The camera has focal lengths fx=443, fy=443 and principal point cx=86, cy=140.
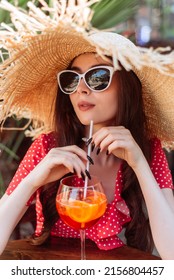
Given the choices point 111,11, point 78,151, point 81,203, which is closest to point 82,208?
point 81,203

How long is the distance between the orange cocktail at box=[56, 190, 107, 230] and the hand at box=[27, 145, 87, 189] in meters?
0.11

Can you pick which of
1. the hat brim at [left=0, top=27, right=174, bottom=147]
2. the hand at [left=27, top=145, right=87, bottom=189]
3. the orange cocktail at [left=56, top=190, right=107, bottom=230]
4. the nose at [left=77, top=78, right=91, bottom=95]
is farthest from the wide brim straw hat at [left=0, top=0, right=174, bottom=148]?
the orange cocktail at [left=56, top=190, right=107, bottom=230]

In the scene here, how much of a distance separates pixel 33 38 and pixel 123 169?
0.61 m

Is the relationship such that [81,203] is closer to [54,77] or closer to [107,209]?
[107,209]

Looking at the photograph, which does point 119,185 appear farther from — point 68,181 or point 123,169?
point 68,181

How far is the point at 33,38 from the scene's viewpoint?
4.75 ft

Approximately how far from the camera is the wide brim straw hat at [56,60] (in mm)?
1276

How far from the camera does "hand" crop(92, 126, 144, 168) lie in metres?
1.42

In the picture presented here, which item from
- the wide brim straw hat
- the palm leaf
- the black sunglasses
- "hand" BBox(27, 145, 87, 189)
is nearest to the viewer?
the wide brim straw hat

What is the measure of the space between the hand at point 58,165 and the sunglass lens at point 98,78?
23cm

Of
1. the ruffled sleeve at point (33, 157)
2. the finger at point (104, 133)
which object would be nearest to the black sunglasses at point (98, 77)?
the finger at point (104, 133)

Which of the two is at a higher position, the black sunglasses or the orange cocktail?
the black sunglasses

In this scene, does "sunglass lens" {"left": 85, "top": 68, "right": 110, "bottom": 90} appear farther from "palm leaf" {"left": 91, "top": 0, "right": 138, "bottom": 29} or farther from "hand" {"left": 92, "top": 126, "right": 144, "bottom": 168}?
"palm leaf" {"left": 91, "top": 0, "right": 138, "bottom": 29}
